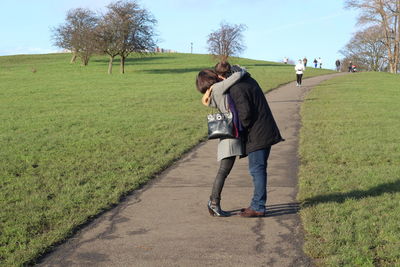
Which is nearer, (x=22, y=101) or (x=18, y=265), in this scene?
(x=18, y=265)

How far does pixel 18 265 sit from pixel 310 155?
19.9 ft

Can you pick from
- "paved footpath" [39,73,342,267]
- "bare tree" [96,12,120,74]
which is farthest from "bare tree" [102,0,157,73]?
"paved footpath" [39,73,342,267]

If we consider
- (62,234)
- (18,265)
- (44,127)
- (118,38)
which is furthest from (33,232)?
(118,38)

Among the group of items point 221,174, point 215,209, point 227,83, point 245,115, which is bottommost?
point 215,209

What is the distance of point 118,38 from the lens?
1778 inches

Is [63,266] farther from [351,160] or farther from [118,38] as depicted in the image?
[118,38]

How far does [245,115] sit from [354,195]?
2069 mm

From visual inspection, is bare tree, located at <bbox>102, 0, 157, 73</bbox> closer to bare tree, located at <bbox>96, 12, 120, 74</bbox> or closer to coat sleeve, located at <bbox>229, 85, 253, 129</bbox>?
bare tree, located at <bbox>96, 12, 120, 74</bbox>

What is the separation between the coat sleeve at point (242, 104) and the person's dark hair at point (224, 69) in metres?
0.22

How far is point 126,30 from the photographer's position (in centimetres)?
4506

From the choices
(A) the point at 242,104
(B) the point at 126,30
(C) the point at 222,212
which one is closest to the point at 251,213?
(C) the point at 222,212

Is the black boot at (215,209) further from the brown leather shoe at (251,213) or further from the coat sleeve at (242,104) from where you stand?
the coat sleeve at (242,104)

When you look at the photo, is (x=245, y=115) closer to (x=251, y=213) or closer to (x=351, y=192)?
(x=251, y=213)

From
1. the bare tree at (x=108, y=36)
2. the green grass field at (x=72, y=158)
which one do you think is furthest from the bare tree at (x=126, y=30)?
the green grass field at (x=72, y=158)
